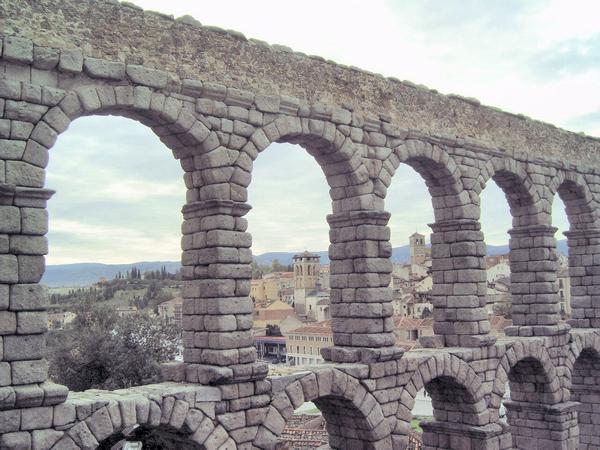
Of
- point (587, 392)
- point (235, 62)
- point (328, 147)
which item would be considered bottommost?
point (587, 392)

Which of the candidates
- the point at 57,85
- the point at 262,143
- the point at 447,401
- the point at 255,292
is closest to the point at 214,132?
the point at 262,143

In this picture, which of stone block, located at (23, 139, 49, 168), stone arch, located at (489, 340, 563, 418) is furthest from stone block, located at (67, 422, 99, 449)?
stone arch, located at (489, 340, 563, 418)

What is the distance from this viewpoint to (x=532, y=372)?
17.4m

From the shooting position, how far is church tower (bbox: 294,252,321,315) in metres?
89.9

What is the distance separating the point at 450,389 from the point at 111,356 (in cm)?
1579

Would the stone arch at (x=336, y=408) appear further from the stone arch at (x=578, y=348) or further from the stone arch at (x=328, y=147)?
the stone arch at (x=578, y=348)

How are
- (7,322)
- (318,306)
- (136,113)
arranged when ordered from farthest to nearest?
(318,306)
(136,113)
(7,322)

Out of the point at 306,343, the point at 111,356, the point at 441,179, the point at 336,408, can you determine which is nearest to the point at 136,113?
the point at 336,408

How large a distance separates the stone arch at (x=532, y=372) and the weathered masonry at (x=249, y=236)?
50 mm

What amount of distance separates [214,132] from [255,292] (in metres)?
88.7

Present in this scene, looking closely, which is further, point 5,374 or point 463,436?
point 463,436

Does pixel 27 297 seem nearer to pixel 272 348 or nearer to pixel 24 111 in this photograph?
pixel 24 111

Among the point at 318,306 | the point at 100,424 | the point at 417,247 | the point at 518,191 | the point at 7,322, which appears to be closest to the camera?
the point at 7,322

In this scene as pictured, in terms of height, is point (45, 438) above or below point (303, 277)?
below
